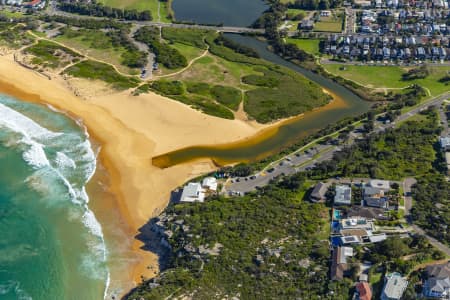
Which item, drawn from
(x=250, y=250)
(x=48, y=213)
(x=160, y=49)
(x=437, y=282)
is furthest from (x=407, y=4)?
(x=48, y=213)

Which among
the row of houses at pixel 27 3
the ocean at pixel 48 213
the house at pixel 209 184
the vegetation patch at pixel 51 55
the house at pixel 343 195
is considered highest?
the row of houses at pixel 27 3

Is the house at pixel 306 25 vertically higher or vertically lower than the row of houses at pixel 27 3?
higher

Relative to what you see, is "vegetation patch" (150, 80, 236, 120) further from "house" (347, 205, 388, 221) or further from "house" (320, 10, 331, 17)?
"house" (320, 10, 331, 17)

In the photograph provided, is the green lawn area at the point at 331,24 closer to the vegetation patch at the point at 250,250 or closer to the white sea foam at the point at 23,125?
the vegetation patch at the point at 250,250

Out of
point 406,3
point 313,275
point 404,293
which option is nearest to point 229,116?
point 313,275

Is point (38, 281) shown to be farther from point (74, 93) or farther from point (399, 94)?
point (399, 94)

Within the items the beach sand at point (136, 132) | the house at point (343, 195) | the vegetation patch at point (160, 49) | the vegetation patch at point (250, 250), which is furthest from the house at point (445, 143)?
the vegetation patch at point (160, 49)
